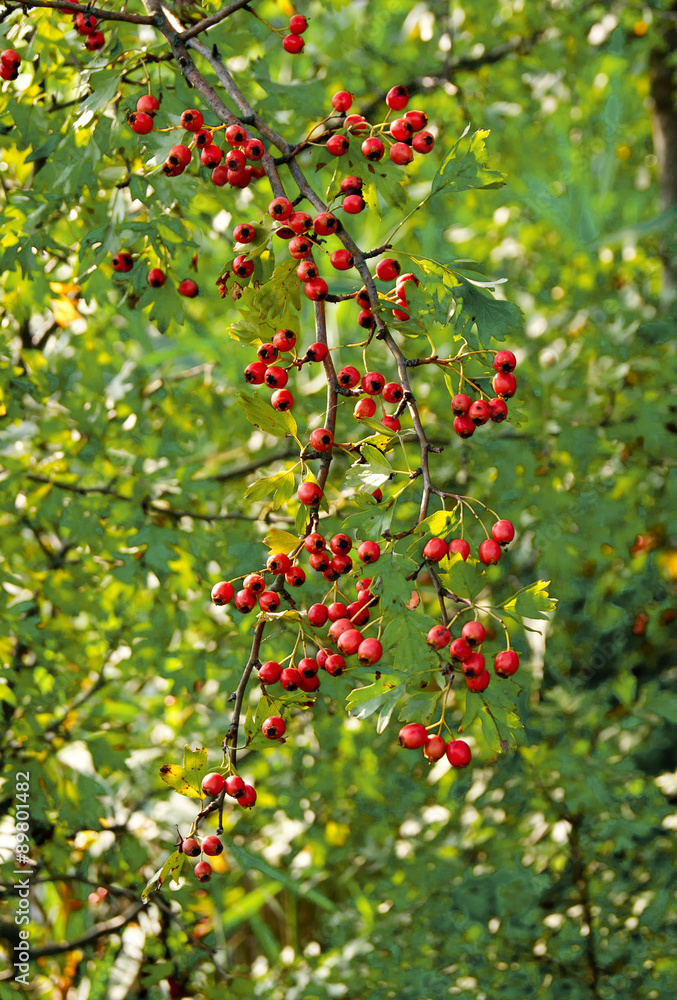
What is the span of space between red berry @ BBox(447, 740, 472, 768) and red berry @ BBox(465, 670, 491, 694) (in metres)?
0.06

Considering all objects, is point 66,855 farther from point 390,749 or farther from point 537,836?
point 537,836

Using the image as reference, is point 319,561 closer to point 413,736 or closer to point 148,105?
point 413,736

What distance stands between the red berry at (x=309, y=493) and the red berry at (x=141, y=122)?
49 cm

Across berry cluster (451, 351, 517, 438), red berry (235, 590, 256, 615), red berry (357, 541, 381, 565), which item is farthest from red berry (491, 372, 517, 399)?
red berry (235, 590, 256, 615)

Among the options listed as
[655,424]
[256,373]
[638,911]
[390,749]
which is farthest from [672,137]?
[256,373]

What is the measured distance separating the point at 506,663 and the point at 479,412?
9.5 inches

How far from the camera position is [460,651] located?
76 centimetres

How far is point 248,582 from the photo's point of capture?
0.81 metres

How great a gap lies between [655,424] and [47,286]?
50.7 inches

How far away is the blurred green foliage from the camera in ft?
4.47

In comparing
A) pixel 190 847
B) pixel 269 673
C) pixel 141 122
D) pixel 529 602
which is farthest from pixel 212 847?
pixel 141 122

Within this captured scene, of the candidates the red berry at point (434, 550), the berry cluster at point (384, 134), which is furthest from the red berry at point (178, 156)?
the red berry at point (434, 550)

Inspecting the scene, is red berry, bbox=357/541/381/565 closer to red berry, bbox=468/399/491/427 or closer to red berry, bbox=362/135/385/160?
red berry, bbox=468/399/491/427

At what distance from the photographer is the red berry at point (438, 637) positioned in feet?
2.45
